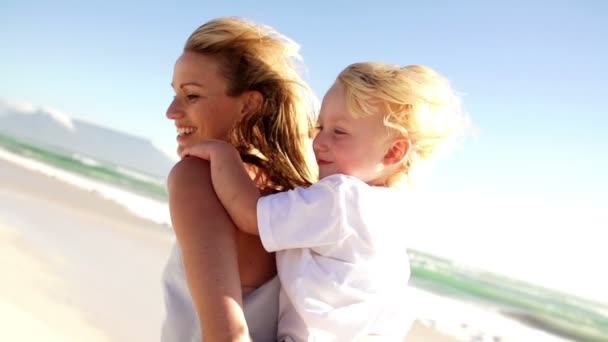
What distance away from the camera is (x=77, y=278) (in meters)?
5.72

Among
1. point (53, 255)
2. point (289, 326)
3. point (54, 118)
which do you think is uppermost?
point (289, 326)

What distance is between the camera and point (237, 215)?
1.58 metres

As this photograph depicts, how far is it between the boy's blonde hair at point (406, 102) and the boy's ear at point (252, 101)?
291mm

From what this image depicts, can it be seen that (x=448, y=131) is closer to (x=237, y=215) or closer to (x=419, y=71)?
(x=419, y=71)

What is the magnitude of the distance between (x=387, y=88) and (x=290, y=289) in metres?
0.73

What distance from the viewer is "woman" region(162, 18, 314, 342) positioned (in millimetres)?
1476

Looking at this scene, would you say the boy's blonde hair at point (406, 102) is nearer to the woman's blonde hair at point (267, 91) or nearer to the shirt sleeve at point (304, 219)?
the woman's blonde hair at point (267, 91)

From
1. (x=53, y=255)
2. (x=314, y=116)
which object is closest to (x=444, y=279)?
(x=53, y=255)

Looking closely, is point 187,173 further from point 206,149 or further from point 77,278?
point 77,278

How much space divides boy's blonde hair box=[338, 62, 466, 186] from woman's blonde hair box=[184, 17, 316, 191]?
24cm

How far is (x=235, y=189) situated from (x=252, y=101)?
60 cm

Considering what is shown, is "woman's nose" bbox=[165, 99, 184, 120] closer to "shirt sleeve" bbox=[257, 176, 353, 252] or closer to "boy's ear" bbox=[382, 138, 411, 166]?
"shirt sleeve" bbox=[257, 176, 353, 252]

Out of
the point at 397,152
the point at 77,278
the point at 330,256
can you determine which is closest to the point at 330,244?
the point at 330,256

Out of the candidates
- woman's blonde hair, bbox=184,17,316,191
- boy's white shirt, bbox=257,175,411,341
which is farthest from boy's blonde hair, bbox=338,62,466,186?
boy's white shirt, bbox=257,175,411,341
